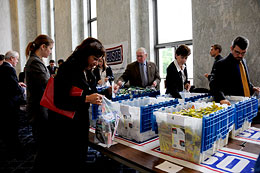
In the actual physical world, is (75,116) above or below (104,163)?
above

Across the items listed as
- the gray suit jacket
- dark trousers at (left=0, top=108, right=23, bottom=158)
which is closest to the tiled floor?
dark trousers at (left=0, top=108, right=23, bottom=158)

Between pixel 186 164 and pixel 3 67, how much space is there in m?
2.88

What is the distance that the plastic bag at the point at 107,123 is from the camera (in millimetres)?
1413

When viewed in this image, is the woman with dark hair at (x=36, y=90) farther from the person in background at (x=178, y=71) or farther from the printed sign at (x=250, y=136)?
the printed sign at (x=250, y=136)

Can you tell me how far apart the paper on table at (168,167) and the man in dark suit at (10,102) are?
269 centimetres

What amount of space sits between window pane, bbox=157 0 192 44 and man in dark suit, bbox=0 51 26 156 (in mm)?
3166

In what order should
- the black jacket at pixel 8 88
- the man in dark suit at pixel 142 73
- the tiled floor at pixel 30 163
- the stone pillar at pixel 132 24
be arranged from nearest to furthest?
the tiled floor at pixel 30 163, the black jacket at pixel 8 88, the man in dark suit at pixel 142 73, the stone pillar at pixel 132 24

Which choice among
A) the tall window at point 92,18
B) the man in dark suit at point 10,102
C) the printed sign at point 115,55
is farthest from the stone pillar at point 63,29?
the man in dark suit at point 10,102

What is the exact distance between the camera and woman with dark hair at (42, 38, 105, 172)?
137cm

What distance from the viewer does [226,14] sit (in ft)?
10.9

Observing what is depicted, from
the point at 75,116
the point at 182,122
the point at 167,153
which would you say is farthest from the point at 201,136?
the point at 75,116

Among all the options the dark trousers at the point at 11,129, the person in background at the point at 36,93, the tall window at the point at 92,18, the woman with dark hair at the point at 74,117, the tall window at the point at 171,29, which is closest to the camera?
the woman with dark hair at the point at 74,117

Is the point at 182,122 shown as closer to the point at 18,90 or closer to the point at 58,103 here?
the point at 58,103

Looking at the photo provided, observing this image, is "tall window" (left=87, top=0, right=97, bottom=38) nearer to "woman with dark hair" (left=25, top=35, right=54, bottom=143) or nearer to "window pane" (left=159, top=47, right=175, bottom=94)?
"window pane" (left=159, top=47, right=175, bottom=94)
